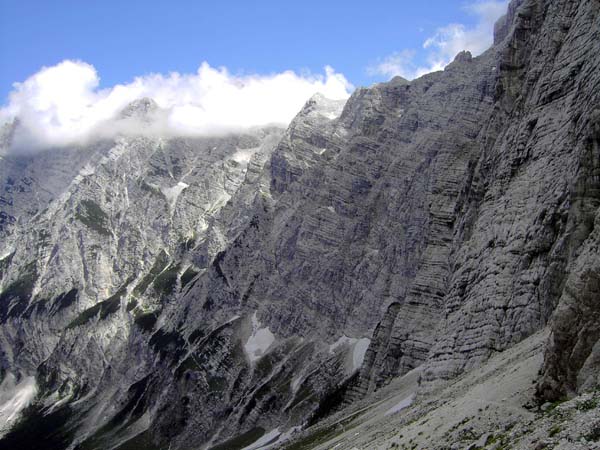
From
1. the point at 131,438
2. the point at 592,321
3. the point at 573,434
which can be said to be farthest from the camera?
the point at 131,438

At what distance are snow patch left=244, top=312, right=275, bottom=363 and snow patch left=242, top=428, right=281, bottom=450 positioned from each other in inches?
1398

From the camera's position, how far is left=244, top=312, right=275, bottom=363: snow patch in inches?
6746

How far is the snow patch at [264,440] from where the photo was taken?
12814cm

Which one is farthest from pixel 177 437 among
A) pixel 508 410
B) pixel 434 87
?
pixel 508 410

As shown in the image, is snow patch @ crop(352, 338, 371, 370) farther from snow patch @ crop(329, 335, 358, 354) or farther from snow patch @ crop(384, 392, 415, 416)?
snow patch @ crop(384, 392, 415, 416)

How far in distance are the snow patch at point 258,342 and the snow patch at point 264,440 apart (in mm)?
35521

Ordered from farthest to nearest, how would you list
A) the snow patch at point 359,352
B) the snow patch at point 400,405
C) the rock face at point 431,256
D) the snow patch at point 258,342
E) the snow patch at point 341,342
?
the snow patch at point 258,342 → the snow patch at point 341,342 → the snow patch at point 359,352 → the snow patch at point 400,405 → the rock face at point 431,256

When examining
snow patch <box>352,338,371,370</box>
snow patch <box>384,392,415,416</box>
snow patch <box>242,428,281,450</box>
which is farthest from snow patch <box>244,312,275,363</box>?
snow patch <box>384,392,415,416</box>

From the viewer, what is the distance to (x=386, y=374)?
108562 millimetres

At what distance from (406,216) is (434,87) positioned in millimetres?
48588

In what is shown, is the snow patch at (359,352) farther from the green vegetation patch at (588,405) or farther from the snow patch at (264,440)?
the green vegetation patch at (588,405)

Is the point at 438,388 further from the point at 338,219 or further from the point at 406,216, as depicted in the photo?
the point at 338,219

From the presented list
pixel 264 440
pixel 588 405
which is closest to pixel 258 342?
pixel 264 440

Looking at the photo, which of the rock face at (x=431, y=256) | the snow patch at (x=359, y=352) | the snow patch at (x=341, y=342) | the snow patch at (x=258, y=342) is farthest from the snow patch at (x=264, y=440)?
the snow patch at (x=258, y=342)
